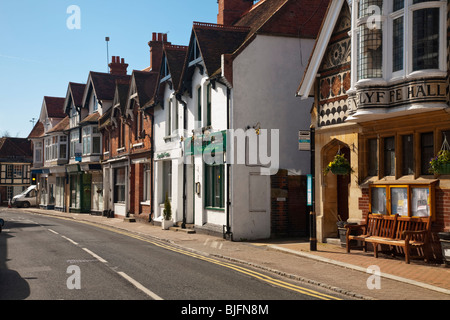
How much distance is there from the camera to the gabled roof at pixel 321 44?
16214mm

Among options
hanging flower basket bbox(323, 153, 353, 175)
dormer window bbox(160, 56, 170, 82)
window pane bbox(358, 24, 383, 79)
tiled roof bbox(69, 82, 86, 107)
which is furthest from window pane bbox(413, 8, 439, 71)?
tiled roof bbox(69, 82, 86, 107)

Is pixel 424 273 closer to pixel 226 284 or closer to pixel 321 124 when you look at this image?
pixel 226 284

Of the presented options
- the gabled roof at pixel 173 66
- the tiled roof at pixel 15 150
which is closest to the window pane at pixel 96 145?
the gabled roof at pixel 173 66

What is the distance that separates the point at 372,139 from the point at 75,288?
31.8 feet

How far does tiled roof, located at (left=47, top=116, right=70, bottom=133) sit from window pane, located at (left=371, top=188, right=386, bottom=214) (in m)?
37.9

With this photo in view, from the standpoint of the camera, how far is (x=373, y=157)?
15.5 m

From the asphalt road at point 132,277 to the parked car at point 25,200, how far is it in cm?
4297

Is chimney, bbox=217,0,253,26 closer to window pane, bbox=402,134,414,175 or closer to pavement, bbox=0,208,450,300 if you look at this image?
pavement, bbox=0,208,450,300

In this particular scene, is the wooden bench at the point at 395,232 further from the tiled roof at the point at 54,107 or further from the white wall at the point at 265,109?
the tiled roof at the point at 54,107

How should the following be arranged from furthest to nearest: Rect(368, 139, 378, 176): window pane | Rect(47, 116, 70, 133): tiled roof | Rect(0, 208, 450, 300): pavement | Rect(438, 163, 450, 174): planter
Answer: Rect(47, 116, 70, 133): tiled roof < Rect(368, 139, 378, 176): window pane < Rect(438, 163, 450, 174): planter < Rect(0, 208, 450, 300): pavement

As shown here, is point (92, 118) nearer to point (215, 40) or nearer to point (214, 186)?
point (215, 40)

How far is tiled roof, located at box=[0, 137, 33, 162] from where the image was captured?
69.4 metres

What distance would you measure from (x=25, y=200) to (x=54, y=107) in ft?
38.3
